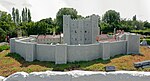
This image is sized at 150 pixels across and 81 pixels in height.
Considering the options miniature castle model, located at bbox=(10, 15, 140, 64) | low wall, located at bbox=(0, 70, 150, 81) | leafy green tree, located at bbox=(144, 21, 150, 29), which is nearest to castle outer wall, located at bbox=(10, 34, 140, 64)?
miniature castle model, located at bbox=(10, 15, 140, 64)

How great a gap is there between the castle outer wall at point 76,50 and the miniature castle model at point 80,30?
535 cm

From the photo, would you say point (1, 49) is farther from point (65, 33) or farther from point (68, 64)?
point (68, 64)

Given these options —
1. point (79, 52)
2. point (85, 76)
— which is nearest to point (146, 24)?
point (79, 52)

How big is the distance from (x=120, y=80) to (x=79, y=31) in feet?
79.1

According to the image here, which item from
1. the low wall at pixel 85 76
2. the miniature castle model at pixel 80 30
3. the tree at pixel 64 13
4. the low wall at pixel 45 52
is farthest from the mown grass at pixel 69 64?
the tree at pixel 64 13

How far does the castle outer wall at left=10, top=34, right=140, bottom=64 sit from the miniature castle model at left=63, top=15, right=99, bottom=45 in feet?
17.5

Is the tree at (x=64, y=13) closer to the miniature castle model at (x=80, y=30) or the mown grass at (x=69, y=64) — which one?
the miniature castle model at (x=80, y=30)

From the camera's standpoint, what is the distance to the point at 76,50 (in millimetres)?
21562

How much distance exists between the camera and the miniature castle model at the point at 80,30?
28344 millimetres

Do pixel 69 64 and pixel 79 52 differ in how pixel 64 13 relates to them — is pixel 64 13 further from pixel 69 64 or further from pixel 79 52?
pixel 69 64

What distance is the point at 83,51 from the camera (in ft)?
71.2

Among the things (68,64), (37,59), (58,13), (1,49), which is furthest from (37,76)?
(58,13)

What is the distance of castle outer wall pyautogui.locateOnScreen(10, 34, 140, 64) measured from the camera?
21.1m

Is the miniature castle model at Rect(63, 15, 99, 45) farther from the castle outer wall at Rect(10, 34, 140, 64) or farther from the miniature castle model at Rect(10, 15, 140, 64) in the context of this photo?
the castle outer wall at Rect(10, 34, 140, 64)
